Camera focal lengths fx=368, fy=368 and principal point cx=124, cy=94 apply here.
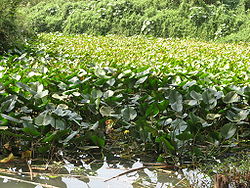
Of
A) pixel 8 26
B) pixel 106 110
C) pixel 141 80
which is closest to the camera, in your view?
pixel 106 110

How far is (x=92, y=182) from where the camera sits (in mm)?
2170

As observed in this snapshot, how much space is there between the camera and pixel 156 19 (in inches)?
397

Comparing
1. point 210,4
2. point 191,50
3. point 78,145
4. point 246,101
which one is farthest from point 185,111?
point 210,4

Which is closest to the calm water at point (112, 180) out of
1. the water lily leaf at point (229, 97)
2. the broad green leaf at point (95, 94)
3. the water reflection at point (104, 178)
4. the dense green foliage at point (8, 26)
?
the water reflection at point (104, 178)

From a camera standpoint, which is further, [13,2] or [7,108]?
[13,2]

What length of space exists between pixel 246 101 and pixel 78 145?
1.34 m

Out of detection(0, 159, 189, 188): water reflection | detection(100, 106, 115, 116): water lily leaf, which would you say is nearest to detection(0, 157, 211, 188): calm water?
detection(0, 159, 189, 188): water reflection

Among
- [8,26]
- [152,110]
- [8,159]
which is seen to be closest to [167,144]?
[152,110]

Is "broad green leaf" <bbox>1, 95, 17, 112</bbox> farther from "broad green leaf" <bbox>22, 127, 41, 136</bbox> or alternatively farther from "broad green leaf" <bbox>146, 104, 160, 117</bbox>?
"broad green leaf" <bbox>146, 104, 160, 117</bbox>

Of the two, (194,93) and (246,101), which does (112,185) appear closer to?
(194,93)

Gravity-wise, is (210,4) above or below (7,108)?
below

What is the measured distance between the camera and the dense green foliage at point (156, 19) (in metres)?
9.79

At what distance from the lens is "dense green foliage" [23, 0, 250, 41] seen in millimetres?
9789

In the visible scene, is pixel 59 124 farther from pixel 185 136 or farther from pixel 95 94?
pixel 185 136
